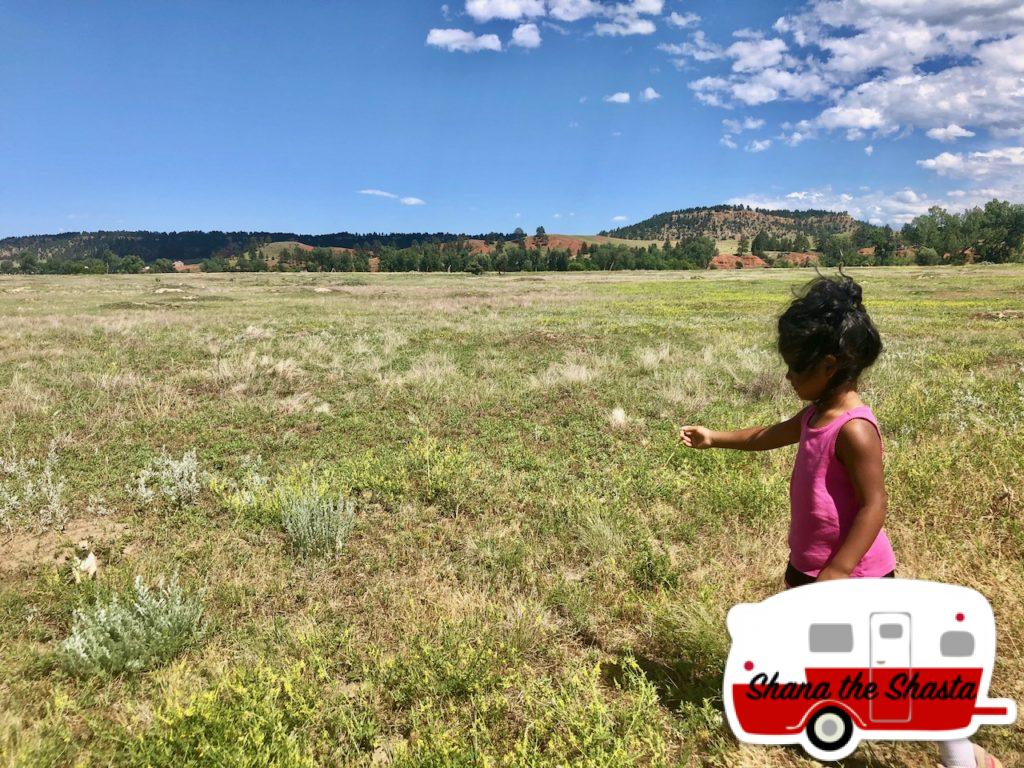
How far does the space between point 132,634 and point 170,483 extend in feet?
9.22

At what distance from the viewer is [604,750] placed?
2527 mm

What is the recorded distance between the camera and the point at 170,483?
5719 millimetres

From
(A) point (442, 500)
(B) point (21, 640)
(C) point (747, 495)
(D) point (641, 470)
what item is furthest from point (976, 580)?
(B) point (21, 640)

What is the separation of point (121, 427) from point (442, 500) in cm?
558

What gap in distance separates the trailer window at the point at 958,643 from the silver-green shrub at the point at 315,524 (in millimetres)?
4190

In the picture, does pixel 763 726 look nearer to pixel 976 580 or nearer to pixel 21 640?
pixel 976 580

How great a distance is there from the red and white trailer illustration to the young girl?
1.21 ft

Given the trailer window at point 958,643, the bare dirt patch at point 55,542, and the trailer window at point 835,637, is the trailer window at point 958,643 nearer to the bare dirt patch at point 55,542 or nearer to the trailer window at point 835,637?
the trailer window at point 835,637

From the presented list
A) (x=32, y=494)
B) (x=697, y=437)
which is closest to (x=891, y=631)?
(x=697, y=437)

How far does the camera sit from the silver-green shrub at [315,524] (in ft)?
14.9

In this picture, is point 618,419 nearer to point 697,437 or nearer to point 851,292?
point 697,437

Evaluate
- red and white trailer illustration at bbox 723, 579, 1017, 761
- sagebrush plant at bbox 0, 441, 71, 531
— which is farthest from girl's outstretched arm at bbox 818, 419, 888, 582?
sagebrush plant at bbox 0, 441, 71, 531

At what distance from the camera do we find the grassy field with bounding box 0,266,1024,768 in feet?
8.87

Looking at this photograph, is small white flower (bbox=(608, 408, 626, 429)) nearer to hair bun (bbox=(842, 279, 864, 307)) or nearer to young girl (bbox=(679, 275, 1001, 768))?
young girl (bbox=(679, 275, 1001, 768))
